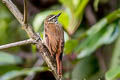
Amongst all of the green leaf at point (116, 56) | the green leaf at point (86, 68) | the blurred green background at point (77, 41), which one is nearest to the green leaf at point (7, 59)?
the blurred green background at point (77, 41)

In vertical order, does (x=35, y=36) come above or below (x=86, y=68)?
above

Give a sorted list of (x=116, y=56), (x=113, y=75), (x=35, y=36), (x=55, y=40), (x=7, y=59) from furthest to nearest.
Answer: (x=7, y=59) < (x=116, y=56) < (x=113, y=75) < (x=55, y=40) < (x=35, y=36)

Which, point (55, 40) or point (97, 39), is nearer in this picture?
point (55, 40)

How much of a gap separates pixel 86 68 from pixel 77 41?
16.1 inches

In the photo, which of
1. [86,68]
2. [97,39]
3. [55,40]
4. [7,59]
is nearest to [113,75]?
[55,40]

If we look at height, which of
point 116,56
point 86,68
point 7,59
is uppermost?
point 7,59

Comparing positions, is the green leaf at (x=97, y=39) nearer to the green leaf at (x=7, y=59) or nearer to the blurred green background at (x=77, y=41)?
the blurred green background at (x=77, y=41)

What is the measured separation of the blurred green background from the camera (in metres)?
2.06

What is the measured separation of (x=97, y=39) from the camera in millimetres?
2127

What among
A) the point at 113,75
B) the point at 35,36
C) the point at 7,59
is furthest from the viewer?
the point at 7,59

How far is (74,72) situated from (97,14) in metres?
0.55

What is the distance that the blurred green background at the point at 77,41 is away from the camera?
206 centimetres

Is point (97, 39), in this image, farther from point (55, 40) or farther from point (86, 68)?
point (55, 40)

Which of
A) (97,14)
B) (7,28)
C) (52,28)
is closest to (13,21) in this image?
(7,28)
